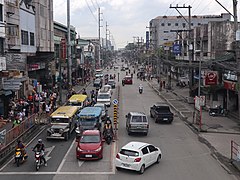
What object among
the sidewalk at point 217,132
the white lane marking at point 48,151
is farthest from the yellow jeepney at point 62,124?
the sidewalk at point 217,132

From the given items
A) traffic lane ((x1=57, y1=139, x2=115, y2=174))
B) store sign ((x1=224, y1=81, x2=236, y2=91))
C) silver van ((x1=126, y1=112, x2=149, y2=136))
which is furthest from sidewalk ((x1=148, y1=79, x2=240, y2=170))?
traffic lane ((x1=57, y1=139, x2=115, y2=174))

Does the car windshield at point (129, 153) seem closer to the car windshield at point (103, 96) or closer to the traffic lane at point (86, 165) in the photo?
the traffic lane at point (86, 165)

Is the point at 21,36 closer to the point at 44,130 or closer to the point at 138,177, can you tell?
the point at 44,130

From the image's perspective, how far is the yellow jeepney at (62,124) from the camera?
1022 inches

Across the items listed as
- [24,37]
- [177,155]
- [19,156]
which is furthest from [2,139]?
[24,37]

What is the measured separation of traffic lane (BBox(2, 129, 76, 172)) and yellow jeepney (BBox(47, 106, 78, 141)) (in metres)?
0.50

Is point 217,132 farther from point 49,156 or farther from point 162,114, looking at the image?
point 49,156

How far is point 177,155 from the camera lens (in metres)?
22.8

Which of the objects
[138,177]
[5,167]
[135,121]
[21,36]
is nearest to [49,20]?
[21,36]

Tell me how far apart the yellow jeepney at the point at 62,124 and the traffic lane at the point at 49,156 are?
1.63ft

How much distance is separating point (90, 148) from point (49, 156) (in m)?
2.92

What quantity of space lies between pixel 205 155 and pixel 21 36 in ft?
84.2

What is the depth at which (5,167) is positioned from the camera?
795 inches

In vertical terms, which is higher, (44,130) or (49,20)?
(49,20)
